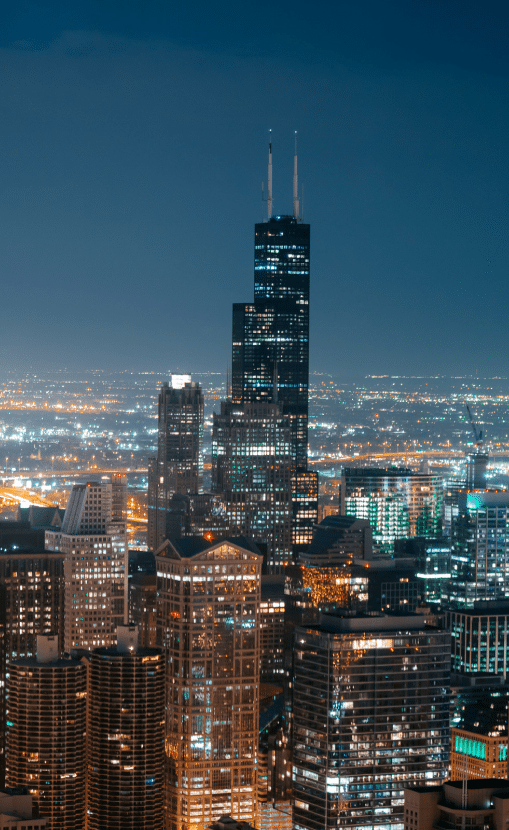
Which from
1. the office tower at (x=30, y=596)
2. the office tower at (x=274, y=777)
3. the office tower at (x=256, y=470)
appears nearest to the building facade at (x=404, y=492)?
the office tower at (x=256, y=470)

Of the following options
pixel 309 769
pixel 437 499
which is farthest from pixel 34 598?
pixel 437 499

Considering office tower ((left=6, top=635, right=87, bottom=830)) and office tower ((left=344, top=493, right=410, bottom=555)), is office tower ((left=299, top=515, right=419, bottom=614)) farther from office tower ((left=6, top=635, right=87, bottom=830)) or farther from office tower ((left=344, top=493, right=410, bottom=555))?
office tower ((left=6, top=635, right=87, bottom=830))

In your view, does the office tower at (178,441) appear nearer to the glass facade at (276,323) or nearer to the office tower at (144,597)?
the glass facade at (276,323)

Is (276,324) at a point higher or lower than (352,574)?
higher

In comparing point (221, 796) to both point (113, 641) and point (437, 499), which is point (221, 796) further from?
point (437, 499)

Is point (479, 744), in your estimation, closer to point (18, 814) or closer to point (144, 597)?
point (144, 597)

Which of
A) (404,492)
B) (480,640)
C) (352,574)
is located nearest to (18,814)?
(352,574)
